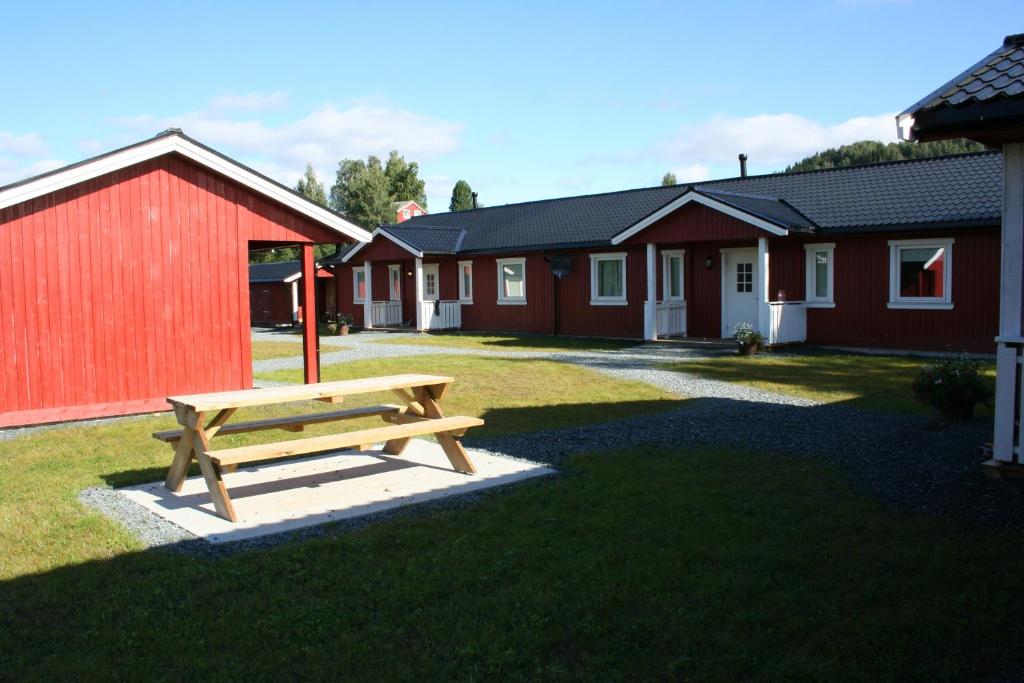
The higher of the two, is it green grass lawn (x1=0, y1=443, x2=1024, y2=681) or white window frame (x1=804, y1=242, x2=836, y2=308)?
white window frame (x1=804, y1=242, x2=836, y2=308)

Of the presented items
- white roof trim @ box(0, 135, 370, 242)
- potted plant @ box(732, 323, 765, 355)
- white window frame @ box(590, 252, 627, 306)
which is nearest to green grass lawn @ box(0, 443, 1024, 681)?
white roof trim @ box(0, 135, 370, 242)

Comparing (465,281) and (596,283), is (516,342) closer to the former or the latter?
(596,283)

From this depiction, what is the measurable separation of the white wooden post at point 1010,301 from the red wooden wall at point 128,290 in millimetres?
9524

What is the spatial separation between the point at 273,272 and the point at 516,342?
17.2 m

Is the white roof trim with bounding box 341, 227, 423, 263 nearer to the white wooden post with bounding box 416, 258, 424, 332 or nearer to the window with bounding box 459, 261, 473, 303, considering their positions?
the white wooden post with bounding box 416, 258, 424, 332

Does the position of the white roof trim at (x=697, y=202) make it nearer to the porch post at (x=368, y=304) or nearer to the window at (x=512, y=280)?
the window at (x=512, y=280)

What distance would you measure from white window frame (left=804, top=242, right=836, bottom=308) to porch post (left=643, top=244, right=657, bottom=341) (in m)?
3.54

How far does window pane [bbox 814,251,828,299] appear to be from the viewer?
64.2ft

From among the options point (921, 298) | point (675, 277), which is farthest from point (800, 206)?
point (921, 298)

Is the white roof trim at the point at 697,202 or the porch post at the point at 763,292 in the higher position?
the white roof trim at the point at 697,202

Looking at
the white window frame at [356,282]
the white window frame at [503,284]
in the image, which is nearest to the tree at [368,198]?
the white window frame at [356,282]

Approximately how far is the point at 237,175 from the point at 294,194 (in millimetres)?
853

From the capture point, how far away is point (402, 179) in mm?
77188

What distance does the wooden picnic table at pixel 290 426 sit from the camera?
6.38m
